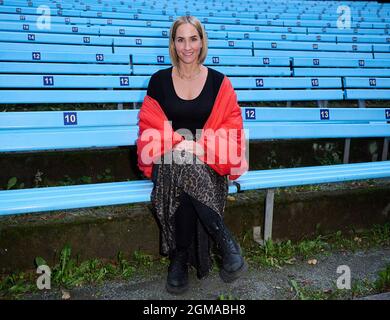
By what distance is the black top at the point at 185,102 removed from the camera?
2291 mm

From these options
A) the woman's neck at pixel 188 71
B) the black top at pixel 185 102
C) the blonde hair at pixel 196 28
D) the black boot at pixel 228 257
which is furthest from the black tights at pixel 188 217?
the blonde hair at pixel 196 28

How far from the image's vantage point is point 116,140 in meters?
2.71

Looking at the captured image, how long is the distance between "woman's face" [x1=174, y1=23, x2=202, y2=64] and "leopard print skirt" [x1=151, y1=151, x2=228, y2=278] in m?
0.58

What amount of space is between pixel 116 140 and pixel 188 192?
0.85 meters

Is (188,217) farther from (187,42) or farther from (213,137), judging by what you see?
(187,42)

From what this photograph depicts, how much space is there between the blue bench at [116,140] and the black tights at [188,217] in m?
0.23

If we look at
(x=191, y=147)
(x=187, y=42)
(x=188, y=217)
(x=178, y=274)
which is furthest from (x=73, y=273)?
(x=187, y=42)

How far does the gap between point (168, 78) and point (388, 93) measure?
2.88m

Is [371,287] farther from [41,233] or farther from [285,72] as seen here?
[285,72]

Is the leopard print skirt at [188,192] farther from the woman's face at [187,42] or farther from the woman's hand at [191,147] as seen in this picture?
the woman's face at [187,42]

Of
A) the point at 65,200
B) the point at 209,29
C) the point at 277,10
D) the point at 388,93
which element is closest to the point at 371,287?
the point at 65,200

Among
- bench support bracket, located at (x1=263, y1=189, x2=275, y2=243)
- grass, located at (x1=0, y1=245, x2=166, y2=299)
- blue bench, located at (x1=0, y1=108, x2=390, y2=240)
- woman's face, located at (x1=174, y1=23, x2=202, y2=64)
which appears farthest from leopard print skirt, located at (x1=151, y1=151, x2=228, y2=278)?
woman's face, located at (x1=174, y1=23, x2=202, y2=64)

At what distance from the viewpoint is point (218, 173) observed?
2234 mm

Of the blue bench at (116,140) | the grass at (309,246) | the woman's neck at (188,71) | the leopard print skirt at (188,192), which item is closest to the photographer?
the leopard print skirt at (188,192)
